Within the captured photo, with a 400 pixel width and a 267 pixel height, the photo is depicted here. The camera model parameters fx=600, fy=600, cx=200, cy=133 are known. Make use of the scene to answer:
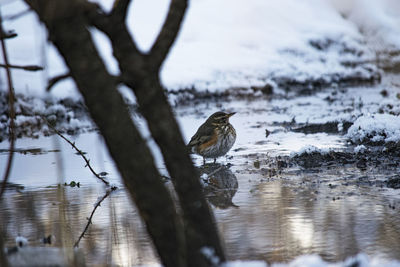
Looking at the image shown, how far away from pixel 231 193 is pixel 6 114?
6.70m

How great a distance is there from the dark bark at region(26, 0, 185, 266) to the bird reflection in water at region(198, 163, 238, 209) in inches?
109

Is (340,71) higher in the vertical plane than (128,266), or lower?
higher

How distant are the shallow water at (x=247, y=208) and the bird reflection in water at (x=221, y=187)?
0.04 ft

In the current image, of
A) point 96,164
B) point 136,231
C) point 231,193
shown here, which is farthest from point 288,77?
point 136,231

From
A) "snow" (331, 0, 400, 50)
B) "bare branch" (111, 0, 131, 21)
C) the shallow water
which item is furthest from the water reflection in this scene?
"snow" (331, 0, 400, 50)

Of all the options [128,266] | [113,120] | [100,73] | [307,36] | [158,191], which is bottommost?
[128,266]

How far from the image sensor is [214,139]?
786 cm

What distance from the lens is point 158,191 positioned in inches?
113

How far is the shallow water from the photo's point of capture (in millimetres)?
4348

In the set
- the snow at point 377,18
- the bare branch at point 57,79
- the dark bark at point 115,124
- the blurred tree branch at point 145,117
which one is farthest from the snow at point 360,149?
the snow at point 377,18

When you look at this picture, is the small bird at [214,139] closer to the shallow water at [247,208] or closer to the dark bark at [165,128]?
the shallow water at [247,208]

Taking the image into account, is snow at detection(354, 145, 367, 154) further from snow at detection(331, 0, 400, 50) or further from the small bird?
snow at detection(331, 0, 400, 50)

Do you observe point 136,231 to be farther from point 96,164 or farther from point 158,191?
point 96,164

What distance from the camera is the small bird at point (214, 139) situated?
25.9 ft
